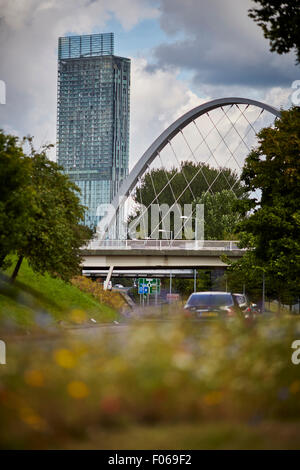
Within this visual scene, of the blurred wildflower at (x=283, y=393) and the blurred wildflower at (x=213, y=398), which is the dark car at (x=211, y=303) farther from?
the blurred wildflower at (x=213, y=398)

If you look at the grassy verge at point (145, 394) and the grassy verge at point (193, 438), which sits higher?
the grassy verge at point (145, 394)

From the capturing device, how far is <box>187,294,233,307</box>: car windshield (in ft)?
66.2

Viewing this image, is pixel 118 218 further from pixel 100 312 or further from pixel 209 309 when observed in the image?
pixel 209 309

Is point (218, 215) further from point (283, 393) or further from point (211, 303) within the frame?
point (283, 393)

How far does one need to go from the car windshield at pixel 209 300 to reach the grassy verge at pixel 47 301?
12.6 meters

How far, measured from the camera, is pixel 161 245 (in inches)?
2763

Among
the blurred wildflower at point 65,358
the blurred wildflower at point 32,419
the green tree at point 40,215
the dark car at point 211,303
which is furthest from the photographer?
the green tree at point 40,215

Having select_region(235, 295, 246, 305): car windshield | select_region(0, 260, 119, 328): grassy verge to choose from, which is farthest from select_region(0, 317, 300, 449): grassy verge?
select_region(0, 260, 119, 328): grassy verge

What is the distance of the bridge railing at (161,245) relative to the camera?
226 ft

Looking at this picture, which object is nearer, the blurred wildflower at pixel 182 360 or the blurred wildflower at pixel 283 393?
the blurred wildflower at pixel 182 360

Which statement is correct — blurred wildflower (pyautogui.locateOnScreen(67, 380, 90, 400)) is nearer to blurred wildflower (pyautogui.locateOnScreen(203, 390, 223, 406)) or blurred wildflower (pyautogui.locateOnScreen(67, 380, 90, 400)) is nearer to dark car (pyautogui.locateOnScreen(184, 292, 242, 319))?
blurred wildflower (pyautogui.locateOnScreen(203, 390, 223, 406))

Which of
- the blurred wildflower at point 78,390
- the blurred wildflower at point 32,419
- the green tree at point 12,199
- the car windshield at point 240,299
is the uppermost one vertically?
the green tree at point 12,199

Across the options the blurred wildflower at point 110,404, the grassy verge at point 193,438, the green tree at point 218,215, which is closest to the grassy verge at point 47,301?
the grassy verge at point 193,438
